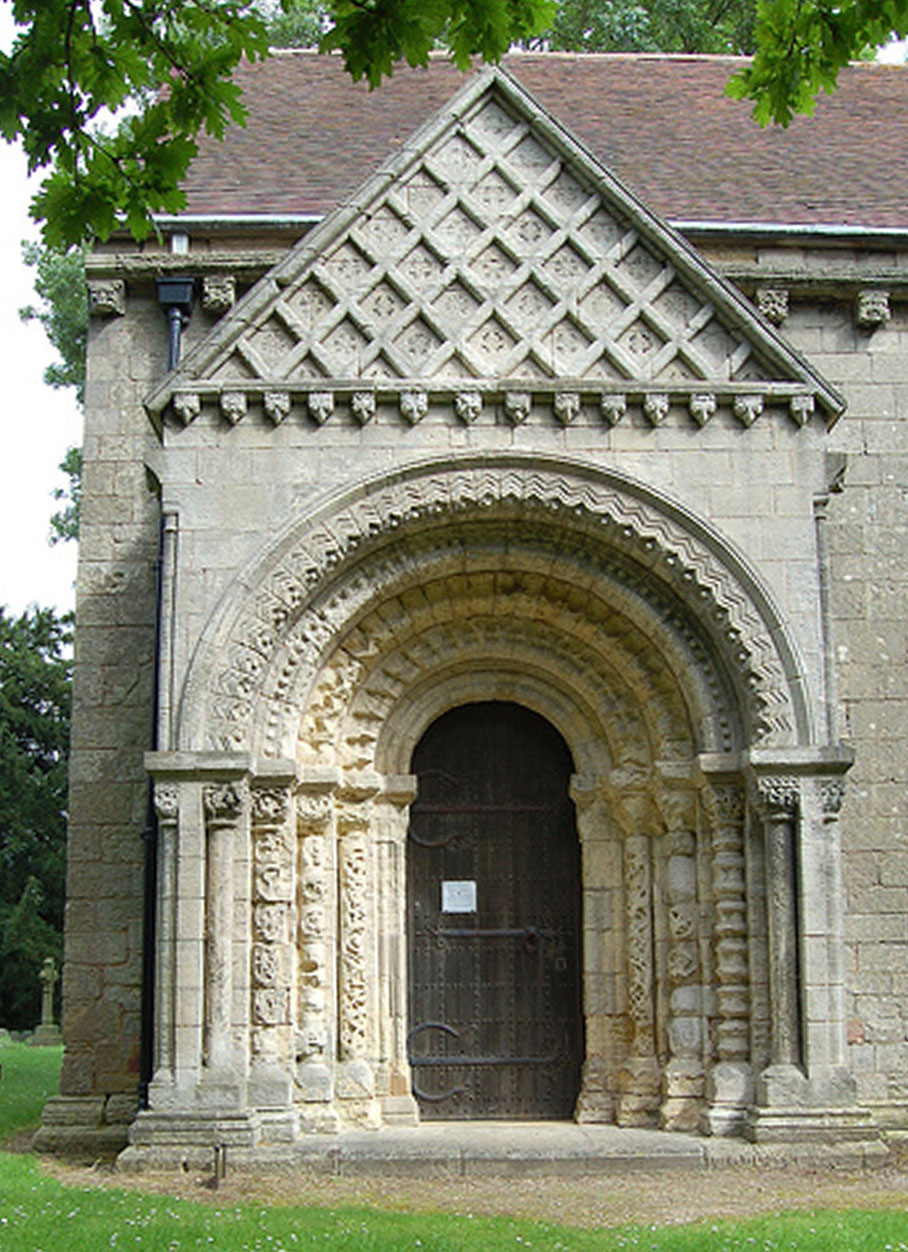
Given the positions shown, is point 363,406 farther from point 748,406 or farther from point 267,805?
point 267,805

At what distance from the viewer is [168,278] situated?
12.7m

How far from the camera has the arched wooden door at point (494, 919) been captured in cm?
1173

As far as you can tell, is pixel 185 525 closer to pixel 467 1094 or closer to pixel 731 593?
pixel 731 593

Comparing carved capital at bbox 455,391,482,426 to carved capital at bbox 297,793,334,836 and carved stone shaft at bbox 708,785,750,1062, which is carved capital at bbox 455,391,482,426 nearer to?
carved capital at bbox 297,793,334,836

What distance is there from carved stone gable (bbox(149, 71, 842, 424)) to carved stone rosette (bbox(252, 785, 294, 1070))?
2.93 metres

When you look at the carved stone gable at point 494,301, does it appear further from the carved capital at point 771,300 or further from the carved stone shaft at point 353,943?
the carved stone shaft at point 353,943

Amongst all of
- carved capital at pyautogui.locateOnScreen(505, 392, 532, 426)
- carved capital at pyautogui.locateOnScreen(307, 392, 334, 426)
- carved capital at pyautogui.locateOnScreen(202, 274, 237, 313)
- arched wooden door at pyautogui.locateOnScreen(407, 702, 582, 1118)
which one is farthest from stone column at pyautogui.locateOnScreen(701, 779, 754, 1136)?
carved capital at pyautogui.locateOnScreen(202, 274, 237, 313)

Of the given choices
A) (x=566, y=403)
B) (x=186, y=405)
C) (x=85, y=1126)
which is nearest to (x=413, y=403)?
(x=566, y=403)

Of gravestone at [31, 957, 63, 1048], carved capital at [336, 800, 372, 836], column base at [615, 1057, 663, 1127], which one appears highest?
carved capital at [336, 800, 372, 836]

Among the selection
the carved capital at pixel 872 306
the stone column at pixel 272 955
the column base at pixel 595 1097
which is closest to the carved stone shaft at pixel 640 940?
the column base at pixel 595 1097

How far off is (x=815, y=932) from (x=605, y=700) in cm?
239

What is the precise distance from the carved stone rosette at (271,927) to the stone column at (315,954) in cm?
24

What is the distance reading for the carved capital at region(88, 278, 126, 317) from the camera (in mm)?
12797

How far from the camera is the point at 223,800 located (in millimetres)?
10391
